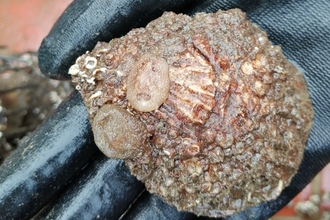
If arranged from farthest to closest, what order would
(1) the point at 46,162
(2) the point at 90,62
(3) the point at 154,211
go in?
(3) the point at 154,211 → (1) the point at 46,162 → (2) the point at 90,62

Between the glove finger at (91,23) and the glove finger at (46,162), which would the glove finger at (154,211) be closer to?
the glove finger at (46,162)

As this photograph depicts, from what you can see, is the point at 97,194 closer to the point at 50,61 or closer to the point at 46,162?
the point at 46,162

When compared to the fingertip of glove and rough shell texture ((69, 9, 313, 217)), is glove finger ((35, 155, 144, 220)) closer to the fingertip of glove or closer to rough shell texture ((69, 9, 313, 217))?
rough shell texture ((69, 9, 313, 217))

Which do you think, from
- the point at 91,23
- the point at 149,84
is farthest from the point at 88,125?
the point at 149,84

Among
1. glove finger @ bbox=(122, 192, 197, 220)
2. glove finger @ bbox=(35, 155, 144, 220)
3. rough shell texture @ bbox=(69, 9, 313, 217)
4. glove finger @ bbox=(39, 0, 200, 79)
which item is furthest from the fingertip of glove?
glove finger @ bbox=(122, 192, 197, 220)

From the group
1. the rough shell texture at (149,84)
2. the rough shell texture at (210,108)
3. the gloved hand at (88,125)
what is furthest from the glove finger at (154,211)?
the rough shell texture at (149,84)
